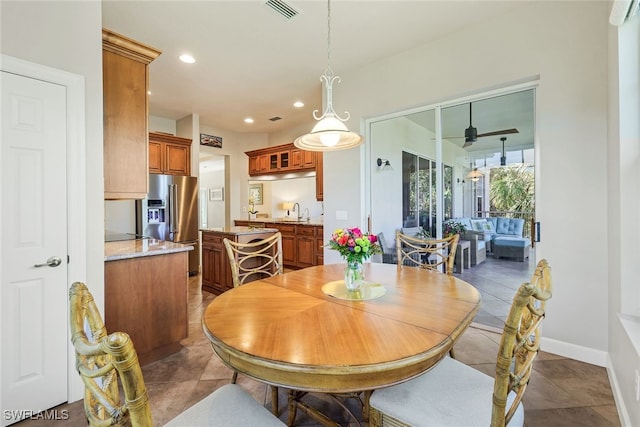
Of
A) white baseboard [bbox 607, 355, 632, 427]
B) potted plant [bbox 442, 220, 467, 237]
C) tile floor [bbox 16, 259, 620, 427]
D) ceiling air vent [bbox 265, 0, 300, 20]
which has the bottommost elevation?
tile floor [bbox 16, 259, 620, 427]

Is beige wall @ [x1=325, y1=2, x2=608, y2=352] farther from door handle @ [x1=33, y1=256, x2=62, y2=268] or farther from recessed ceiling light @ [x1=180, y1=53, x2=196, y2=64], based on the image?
door handle @ [x1=33, y1=256, x2=62, y2=268]

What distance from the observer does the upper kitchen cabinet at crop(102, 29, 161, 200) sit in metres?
2.34

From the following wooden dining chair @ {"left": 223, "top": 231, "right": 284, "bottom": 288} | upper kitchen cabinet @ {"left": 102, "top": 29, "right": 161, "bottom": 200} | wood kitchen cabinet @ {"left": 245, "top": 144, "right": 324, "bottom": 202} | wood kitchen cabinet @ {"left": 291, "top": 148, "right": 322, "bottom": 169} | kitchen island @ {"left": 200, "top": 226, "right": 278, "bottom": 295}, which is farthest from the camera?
wood kitchen cabinet @ {"left": 291, "top": 148, "right": 322, "bottom": 169}

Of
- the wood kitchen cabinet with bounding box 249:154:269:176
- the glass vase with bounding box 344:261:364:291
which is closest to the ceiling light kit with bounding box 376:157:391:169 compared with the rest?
the glass vase with bounding box 344:261:364:291

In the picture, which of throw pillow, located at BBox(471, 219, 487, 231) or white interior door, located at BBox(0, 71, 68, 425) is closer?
white interior door, located at BBox(0, 71, 68, 425)

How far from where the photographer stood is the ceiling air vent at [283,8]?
8.09 feet

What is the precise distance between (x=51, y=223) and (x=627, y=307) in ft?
12.0

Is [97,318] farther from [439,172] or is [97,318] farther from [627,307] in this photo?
[439,172]

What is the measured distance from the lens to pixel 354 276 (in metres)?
1.63

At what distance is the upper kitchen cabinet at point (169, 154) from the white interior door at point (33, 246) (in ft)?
11.1

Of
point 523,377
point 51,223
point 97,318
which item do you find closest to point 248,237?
point 51,223

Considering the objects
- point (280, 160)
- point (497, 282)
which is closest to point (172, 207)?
point (280, 160)

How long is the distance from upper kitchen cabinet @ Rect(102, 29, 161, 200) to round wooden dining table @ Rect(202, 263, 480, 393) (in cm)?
162

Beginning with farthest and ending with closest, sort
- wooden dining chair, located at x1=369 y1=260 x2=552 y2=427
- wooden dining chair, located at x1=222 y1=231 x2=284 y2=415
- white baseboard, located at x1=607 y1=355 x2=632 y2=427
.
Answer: wooden dining chair, located at x1=222 y1=231 x2=284 y2=415 → white baseboard, located at x1=607 y1=355 x2=632 y2=427 → wooden dining chair, located at x1=369 y1=260 x2=552 y2=427
